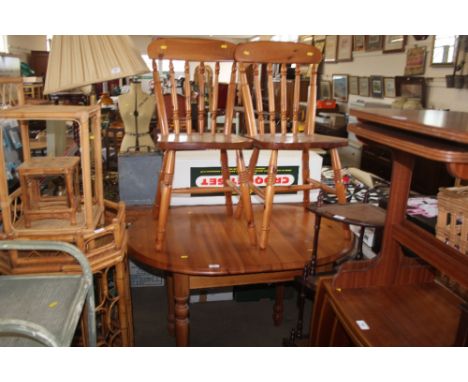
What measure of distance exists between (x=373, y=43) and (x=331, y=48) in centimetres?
115

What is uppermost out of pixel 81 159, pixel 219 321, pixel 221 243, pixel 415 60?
pixel 415 60

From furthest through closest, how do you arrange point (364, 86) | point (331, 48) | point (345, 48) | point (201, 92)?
point (331, 48) → point (345, 48) → point (364, 86) → point (201, 92)

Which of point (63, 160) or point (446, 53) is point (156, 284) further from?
point (446, 53)

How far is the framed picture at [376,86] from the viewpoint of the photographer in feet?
13.7

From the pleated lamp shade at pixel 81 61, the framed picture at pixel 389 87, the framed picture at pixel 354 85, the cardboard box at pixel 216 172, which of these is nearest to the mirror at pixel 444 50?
the framed picture at pixel 389 87

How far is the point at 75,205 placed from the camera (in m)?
1.29

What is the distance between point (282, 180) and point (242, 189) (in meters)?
0.54

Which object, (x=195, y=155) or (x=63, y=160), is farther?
(x=195, y=155)

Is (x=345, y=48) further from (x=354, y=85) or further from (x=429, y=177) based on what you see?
(x=429, y=177)

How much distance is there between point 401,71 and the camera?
3889mm

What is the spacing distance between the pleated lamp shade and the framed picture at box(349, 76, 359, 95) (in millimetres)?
3869

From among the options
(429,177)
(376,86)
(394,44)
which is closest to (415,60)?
(394,44)

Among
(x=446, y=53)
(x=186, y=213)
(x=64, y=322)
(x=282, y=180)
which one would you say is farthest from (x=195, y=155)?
(x=446, y=53)
